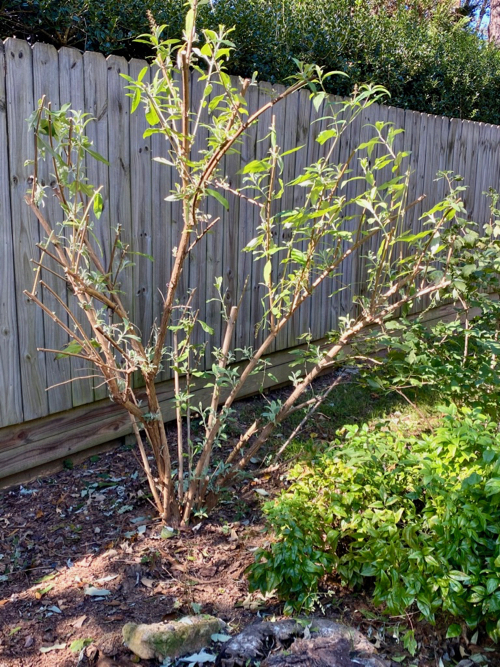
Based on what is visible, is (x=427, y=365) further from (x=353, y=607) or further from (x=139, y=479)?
(x=139, y=479)

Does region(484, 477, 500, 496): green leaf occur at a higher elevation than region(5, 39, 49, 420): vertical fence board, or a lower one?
lower

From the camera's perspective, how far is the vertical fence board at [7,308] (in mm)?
2934

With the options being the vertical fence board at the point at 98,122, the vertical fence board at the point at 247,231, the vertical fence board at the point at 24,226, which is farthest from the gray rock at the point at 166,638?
the vertical fence board at the point at 247,231

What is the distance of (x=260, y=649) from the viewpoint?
85.3 inches

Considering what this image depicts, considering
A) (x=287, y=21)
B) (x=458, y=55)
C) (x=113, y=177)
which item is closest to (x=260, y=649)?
(x=113, y=177)

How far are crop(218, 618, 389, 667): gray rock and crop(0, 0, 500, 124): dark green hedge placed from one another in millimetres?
2794

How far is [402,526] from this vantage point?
2730 mm

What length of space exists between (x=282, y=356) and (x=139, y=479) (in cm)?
175

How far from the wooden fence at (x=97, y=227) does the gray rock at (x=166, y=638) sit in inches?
52.7

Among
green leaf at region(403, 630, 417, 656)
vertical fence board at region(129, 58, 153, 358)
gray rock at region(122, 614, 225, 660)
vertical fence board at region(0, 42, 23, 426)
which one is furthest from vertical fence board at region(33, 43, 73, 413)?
green leaf at region(403, 630, 417, 656)

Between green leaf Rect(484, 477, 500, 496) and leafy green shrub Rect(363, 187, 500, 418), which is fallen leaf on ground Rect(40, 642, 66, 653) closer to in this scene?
green leaf Rect(484, 477, 500, 496)

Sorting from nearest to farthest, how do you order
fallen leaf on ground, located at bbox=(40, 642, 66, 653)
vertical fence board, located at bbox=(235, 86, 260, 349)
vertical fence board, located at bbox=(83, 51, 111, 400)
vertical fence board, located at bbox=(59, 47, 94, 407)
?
fallen leaf on ground, located at bbox=(40, 642, 66, 653)
vertical fence board, located at bbox=(59, 47, 94, 407)
vertical fence board, located at bbox=(83, 51, 111, 400)
vertical fence board, located at bbox=(235, 86, 260, 349)

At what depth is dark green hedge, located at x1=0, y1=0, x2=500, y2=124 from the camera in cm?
381

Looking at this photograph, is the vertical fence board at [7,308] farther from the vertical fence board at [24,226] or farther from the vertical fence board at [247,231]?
the vertical fence board at [247,231]
